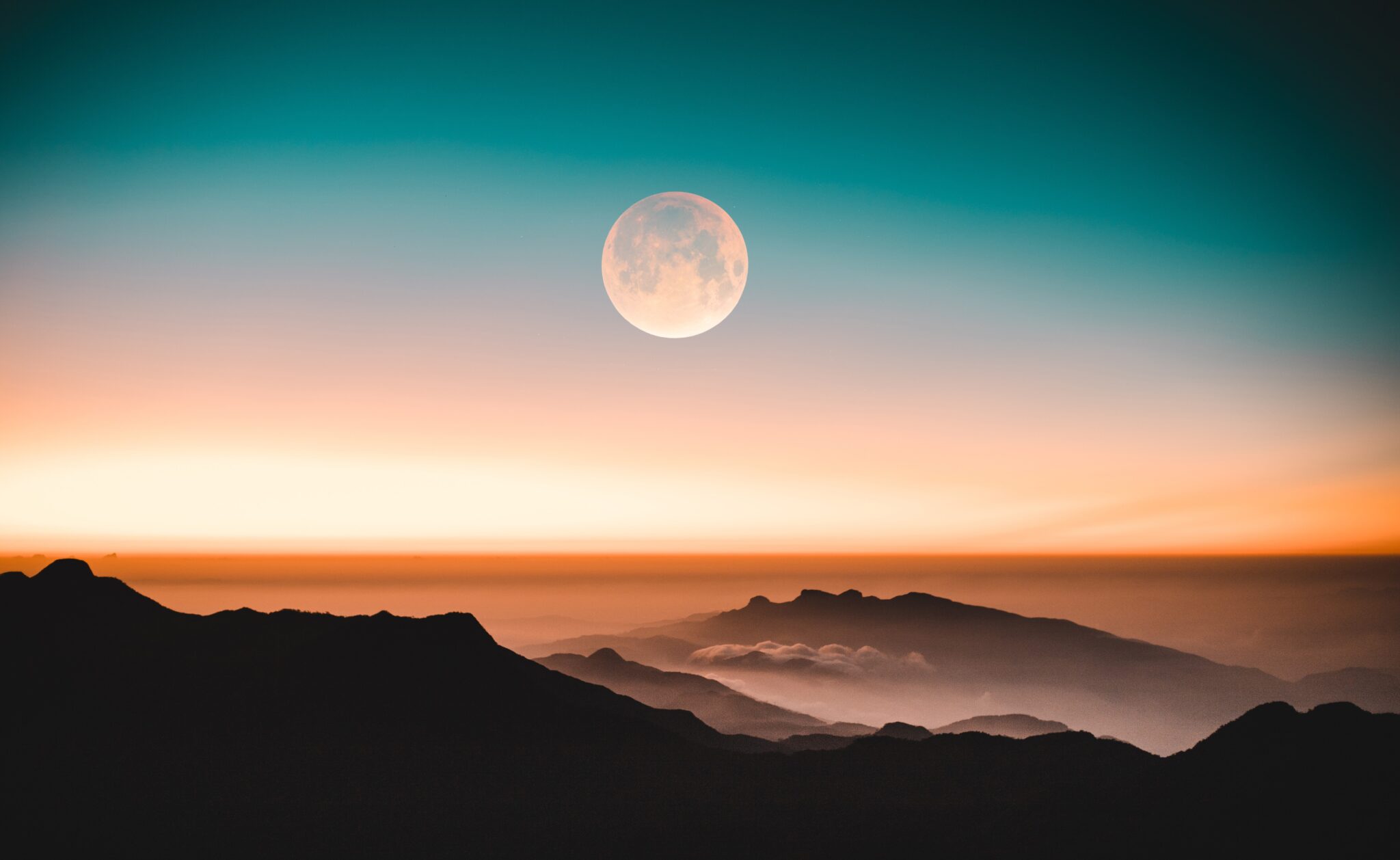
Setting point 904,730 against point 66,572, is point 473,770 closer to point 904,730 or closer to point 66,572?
point 66,572

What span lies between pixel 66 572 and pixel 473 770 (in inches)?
2276

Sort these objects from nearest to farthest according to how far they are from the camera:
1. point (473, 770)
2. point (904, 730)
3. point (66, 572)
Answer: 1. point (473, 770)
2. point (66, 572)
3. point (904, 730)

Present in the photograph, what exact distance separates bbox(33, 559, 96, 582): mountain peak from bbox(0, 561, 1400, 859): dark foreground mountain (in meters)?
0.34

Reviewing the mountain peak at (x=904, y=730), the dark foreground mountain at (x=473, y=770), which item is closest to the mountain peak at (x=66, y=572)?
the dark foreground mountain at (x=473, y=770)

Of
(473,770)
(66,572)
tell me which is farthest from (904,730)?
(66,572)

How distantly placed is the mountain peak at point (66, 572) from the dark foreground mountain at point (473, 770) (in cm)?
34

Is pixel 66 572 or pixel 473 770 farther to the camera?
pixel 66 572

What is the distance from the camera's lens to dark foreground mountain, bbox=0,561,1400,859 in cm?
6662

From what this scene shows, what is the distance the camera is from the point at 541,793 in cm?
7831

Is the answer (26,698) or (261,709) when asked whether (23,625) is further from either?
(261,709)

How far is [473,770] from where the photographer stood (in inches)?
3231

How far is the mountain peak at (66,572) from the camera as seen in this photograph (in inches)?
3669

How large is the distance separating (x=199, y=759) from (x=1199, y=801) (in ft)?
319

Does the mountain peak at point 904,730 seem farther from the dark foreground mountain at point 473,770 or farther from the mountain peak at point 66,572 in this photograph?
the mountain peak at point 66,572
